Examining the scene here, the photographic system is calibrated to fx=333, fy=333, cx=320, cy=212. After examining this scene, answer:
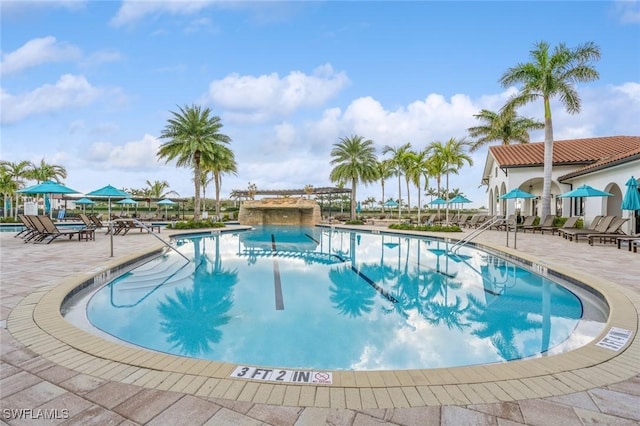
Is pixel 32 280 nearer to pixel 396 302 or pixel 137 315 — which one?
pixel 137 315

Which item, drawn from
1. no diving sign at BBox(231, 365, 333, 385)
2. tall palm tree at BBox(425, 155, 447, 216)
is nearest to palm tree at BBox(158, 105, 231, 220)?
tall palm tree at BBox(425, 155, 447, 216)

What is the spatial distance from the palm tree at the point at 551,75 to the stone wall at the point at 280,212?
1746 cm

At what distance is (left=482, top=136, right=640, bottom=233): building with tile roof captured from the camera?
15.9 m

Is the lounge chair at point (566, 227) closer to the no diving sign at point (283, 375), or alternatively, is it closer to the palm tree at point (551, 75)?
the palm tree at point (551, 75)

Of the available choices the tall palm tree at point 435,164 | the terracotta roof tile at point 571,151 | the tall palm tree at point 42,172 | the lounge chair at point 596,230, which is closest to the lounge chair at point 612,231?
the lounge chair at point 596,230

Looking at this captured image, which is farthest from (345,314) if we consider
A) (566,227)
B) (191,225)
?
(191,225)

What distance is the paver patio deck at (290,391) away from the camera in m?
2.10

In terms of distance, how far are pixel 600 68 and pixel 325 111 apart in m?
17.8

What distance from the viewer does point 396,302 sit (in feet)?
20.8

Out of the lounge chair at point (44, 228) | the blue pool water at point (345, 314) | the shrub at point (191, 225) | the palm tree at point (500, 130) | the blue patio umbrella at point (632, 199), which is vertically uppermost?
the palm tree at point (500, 130)

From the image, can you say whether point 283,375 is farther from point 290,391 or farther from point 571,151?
point 571,151

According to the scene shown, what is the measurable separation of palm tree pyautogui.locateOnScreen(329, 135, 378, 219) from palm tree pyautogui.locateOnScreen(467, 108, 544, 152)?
867 cm

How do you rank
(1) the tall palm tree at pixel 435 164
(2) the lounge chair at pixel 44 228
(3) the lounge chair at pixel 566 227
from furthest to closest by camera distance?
(1) the tall palm tree at pixel 435 164, (3) the lounge chair at pixel 566 227, (2) the lounge chair at pixel 44 228

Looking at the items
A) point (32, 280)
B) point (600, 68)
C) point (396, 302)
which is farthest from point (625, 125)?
point (32, 280)
